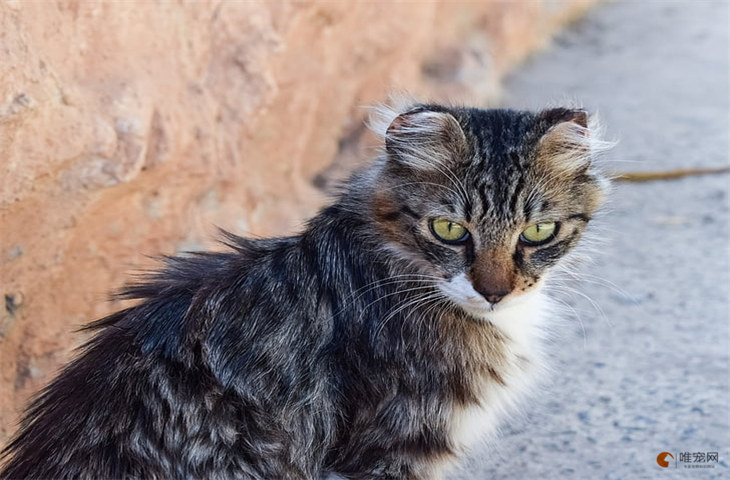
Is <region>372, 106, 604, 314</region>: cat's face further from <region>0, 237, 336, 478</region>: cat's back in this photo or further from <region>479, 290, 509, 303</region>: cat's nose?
<region>0, 237, 336, 478</region>: cat's back

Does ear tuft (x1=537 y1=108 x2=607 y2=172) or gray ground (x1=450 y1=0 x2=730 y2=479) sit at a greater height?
ear tuft (x1=537 y1=108 x2=607 y2=172)

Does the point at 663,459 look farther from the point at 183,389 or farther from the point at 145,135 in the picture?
the point at 145,135

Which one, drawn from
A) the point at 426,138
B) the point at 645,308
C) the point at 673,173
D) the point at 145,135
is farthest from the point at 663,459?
the point at 673,173

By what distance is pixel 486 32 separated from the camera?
877cm

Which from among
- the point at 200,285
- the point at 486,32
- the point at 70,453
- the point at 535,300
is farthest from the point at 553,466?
the point at 486,32

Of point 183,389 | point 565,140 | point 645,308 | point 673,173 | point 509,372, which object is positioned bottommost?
point 645,308

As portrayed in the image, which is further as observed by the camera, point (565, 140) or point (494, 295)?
point (565, 140)

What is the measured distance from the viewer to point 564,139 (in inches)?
125

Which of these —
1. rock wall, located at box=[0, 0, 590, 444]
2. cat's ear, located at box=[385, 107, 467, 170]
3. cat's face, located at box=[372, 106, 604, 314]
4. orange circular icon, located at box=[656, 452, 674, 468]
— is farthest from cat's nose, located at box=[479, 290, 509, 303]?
rock wall, located at box=[0, 0, 590, 444]

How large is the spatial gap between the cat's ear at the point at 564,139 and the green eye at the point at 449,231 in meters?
0.38

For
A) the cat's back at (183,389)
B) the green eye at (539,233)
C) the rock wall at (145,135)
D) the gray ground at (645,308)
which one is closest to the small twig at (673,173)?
the gray ground at (645,308)

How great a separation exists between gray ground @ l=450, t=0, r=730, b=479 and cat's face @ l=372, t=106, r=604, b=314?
1.56 feet

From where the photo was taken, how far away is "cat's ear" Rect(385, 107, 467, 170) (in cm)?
311

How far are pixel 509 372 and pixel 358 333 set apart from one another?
0.59 metres
